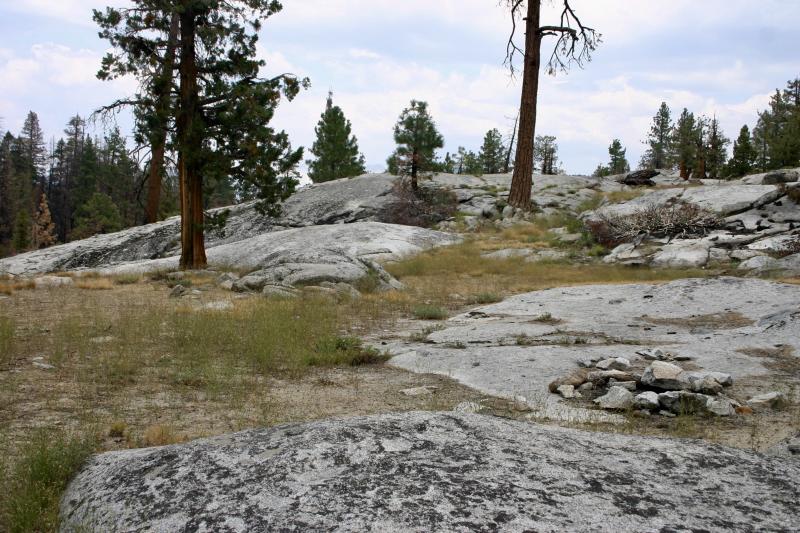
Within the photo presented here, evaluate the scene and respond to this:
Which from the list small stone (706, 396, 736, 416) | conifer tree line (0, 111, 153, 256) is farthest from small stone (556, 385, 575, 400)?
conifer tree line (0, 111, 153, 256)

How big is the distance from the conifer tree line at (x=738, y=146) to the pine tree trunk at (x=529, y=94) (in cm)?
1412

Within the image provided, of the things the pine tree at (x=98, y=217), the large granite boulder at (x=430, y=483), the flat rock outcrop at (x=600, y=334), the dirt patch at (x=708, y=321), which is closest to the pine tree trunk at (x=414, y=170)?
the flat rock outcrop at (x=600, y=334)

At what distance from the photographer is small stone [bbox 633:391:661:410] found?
4.50 meters

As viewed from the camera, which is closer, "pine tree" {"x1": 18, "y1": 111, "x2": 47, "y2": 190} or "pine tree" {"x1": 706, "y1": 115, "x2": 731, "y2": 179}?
"pine tree" {"x1": 706, "y1": 115, "x2": 731, "y2": 179}

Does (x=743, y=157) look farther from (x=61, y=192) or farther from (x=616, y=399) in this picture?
(x=61, y=192)

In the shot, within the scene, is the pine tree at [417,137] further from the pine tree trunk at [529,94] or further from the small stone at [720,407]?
the small stone at [720,407]

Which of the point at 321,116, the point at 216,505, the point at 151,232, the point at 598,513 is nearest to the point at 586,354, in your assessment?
the point at 598,513

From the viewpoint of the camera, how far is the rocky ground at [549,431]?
2.02 metres

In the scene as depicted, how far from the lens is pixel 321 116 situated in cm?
4109

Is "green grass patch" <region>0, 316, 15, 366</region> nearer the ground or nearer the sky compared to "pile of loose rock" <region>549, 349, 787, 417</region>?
nearer the sky

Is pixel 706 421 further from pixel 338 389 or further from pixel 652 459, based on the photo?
pixel 338 389

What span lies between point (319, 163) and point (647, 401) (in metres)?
38.1

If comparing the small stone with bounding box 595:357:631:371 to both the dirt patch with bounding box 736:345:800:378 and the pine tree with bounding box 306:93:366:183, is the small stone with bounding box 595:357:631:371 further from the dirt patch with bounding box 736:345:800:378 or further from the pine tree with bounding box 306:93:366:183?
the pine tree with bounding box 306:93:366:183

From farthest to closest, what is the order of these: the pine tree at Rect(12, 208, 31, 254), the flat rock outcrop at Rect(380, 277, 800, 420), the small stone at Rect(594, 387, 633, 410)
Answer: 1. the pine tree at Rect(12, 208, 31, 254)
2. the flat rock outcrop at Rect(380, 277, 800, 420)
3. the small stone at Rect(594, 387, 633, 410)
